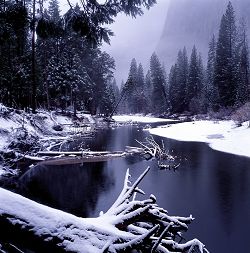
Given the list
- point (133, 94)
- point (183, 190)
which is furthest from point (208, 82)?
point (183, 190)

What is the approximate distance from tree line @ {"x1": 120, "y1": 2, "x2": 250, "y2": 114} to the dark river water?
31.2m

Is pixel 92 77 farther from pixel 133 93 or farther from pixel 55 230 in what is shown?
pixel 55 230

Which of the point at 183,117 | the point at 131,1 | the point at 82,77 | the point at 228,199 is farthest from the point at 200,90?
the point at 131,1

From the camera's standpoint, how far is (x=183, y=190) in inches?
539

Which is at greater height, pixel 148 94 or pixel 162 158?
pixel 148 94

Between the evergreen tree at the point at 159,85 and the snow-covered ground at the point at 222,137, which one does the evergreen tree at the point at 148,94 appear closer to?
the evergreen tree at the point at 159,85

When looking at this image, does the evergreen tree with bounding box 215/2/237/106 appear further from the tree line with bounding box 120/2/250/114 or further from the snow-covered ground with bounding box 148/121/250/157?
the snow-covered ground with bounding box 148/121/250/157

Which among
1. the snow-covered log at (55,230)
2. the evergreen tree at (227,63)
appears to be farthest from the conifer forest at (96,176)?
the evergreen tree at (227,63)

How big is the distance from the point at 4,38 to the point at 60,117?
3337 cm

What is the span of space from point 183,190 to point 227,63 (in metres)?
49.6

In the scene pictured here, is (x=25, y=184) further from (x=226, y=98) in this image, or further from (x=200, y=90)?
(x=200, y=90)

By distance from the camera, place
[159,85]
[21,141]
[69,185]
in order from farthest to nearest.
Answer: [159,85]
[21,141]
[69,185]

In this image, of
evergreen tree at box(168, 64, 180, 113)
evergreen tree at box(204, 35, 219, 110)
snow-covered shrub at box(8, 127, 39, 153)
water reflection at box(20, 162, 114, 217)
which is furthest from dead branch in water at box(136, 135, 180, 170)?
evergreen tree at box(168, 64, 180, 113)

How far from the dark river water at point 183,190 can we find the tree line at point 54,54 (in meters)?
6.38
